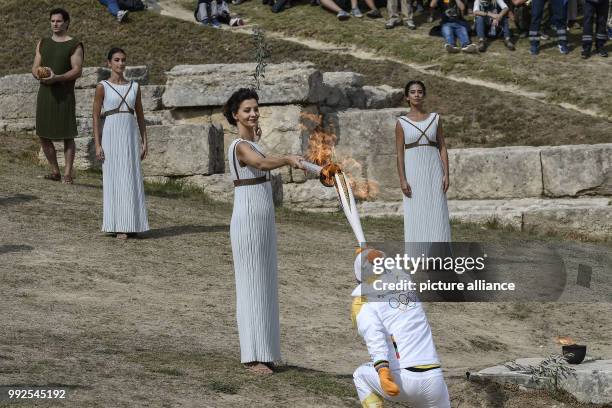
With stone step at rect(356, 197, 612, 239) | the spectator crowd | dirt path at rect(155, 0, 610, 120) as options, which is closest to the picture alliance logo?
stone step at rect(356, 197, 612, 239)

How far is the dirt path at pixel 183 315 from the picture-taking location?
24.6 ft

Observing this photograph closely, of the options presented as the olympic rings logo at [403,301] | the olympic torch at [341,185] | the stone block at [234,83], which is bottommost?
the olympic rings logo at [403,301]

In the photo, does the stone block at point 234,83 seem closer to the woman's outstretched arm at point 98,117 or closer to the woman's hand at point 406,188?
the woman's outstretched arm at point 98,117

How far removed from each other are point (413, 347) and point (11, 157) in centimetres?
1034

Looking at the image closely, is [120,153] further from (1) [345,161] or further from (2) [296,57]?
(2) [296,57]

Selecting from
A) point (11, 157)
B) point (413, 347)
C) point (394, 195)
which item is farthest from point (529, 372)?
point (11, 157)

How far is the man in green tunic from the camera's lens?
43.4 ft

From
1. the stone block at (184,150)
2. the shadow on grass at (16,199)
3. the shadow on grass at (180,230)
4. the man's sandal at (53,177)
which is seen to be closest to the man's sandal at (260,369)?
the shadow on grass at (180,230)

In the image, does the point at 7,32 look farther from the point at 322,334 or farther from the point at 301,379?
the point at 301,379

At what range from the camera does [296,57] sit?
813 inches

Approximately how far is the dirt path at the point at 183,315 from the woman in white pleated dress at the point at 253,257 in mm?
213

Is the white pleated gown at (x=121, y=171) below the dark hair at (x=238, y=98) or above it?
below

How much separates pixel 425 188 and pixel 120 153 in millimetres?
2879

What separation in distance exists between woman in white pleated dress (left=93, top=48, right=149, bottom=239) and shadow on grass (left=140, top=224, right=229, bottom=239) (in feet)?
0.93
